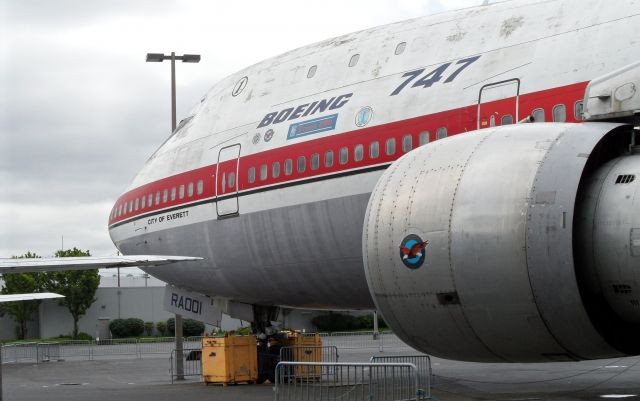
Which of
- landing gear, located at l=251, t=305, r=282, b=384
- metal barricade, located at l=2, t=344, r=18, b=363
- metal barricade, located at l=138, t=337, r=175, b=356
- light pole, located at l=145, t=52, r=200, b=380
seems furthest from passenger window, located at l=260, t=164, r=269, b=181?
metal barricade, located at l=138, t=337, r=175, b=356

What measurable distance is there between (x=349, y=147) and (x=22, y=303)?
47.3m

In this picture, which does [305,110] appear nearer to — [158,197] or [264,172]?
[264,172]

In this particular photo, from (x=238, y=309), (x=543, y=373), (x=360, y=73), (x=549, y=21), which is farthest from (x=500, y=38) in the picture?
(x=543, y=373)

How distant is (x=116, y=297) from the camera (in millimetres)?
60625

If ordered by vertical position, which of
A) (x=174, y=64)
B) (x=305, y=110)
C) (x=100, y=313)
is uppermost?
(x=174, y=64)

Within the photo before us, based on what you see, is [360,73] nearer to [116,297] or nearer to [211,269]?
[211,269]

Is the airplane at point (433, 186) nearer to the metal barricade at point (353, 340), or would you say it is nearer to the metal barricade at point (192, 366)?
the metal barricade at point (192, 366)

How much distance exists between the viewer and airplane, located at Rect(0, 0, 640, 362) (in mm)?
7188

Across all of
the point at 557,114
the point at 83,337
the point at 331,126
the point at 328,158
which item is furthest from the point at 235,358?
the point at 83,337

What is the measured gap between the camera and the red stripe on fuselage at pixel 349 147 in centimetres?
1098

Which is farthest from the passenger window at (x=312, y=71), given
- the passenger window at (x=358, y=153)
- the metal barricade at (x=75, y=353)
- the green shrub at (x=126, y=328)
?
the green shrub at (x=126, y=328)

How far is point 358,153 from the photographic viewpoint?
1313cm

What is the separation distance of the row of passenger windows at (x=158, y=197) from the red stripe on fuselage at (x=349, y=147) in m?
0.04

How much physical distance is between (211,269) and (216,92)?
11.7 ft
